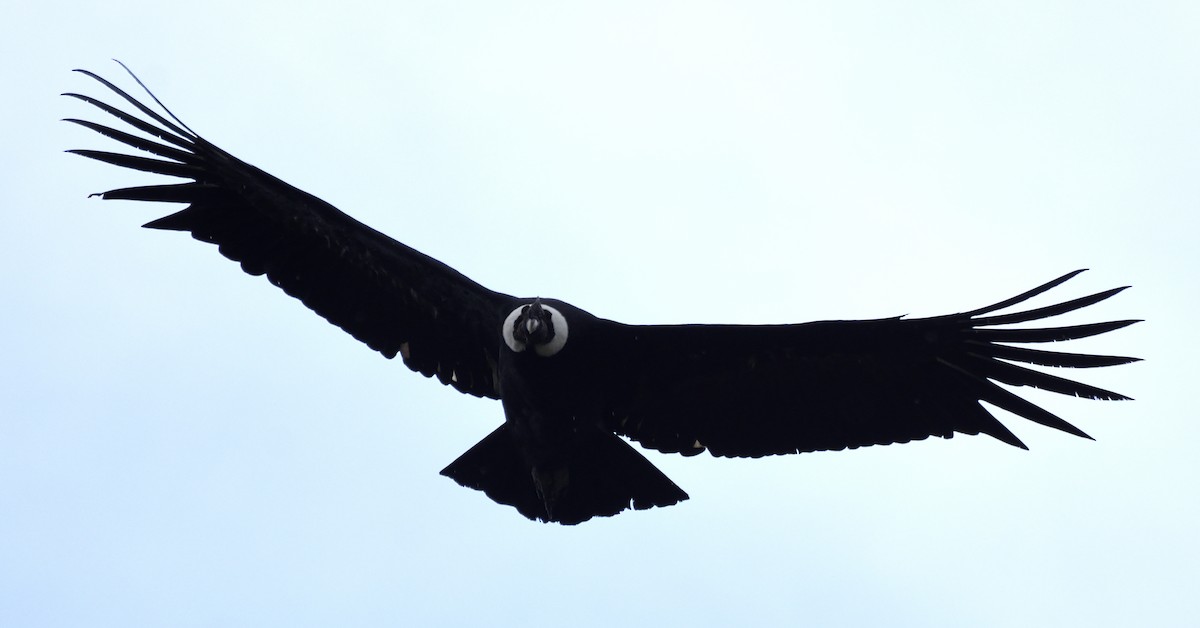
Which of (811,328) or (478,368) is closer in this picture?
(811,328)

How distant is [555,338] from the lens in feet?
33.4

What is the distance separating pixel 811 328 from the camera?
1014cm

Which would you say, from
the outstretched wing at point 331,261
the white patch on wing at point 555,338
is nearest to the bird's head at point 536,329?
the white patch on wing at point 555,338

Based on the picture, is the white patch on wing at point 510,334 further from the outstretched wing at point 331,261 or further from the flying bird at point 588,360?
the outstretched wing at point 331,261

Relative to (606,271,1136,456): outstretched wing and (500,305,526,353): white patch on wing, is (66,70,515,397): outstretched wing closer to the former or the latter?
(500,305,526,353): white patch on wing

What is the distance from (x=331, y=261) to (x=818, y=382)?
338cm

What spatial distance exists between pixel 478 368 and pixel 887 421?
2.81m

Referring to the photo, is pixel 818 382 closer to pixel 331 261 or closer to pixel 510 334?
pixel 510 334

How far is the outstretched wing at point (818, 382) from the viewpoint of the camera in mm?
10156

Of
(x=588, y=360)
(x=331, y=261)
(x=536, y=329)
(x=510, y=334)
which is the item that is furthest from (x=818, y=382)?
(x=331, y=261)

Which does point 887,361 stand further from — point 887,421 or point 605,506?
point 605,506

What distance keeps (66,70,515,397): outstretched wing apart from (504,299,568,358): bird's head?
458mm

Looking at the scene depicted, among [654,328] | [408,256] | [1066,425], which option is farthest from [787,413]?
[408,256]

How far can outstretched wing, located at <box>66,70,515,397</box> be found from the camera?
10.4m
